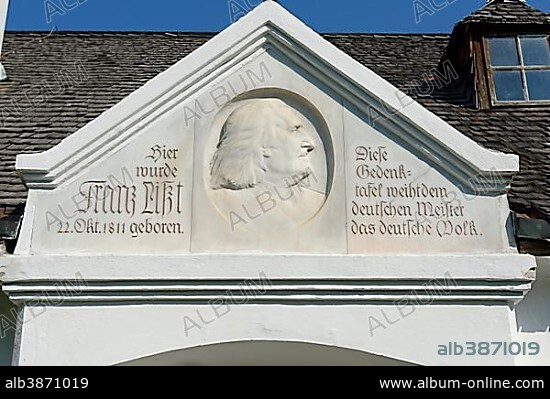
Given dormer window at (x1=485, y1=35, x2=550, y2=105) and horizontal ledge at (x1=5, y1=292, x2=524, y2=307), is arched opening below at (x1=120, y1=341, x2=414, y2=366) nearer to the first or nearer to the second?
horizontal ledge at (x1=5, y1=292, x2=524, y2=307)

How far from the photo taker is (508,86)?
29.5ft

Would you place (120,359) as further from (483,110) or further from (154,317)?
(483,110)

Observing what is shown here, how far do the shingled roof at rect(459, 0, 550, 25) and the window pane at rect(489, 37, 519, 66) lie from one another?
26 cm

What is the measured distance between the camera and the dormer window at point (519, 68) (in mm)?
8883

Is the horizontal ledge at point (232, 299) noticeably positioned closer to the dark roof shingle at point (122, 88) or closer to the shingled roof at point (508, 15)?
the dark roof shingle at point (122, 88)

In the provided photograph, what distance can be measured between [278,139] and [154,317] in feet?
6.16

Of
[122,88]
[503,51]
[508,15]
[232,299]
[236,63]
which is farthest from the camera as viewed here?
[508,15]

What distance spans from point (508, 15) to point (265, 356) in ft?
21.6

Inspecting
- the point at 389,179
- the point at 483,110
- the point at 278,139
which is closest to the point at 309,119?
the point at 278,139

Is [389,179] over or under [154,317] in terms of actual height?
over

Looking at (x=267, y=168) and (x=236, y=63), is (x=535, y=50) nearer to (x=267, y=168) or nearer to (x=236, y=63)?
(x=236, y=63)

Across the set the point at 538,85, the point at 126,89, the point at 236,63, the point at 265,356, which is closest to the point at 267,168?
the point at 236,63

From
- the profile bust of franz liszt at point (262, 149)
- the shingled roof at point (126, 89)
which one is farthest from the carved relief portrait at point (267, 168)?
the shingled roof at point (126, 89)

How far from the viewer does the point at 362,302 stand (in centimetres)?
529
